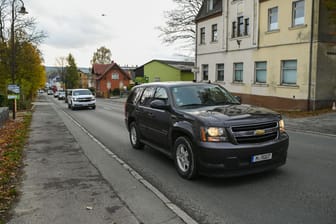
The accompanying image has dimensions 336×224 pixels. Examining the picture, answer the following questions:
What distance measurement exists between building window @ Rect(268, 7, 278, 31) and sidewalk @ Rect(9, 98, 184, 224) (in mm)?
18073

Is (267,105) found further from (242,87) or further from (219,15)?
(219,15)

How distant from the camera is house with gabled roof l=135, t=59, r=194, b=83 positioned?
4838 centimetres

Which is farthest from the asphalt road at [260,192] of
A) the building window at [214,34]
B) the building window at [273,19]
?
the building window at [214,34]

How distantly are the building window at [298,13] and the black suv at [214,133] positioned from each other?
15.0 meters

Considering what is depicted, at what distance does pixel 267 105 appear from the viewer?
2252 centimetres

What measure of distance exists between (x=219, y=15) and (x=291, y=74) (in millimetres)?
10634

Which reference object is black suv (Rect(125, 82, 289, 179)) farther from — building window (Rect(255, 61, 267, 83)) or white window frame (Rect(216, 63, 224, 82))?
white window frame (Rect(216, 63, 224, 82))

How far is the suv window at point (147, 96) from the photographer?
801 cm

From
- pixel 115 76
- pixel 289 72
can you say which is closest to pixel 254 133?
pixel 289 72

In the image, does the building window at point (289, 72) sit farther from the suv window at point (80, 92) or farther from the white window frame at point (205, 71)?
the suv window at point (80, 92)

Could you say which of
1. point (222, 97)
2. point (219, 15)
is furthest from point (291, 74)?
point (222, 97)

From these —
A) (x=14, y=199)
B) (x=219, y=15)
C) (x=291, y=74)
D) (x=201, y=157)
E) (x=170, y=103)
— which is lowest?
(x=14, y=199)

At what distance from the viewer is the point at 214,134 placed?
536 cm

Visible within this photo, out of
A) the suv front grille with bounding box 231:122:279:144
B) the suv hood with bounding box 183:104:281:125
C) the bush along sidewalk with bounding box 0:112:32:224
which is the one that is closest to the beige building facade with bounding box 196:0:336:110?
the suv hood with bounding box 183:104:281:125
